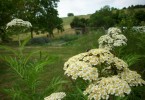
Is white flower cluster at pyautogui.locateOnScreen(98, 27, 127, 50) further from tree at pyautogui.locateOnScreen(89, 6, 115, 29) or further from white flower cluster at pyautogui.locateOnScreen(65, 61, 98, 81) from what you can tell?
tree at pyautogui.locateOnScreen(89, 6, 115, 29)

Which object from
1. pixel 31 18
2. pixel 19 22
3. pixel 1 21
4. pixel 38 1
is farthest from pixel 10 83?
pixel 38 1

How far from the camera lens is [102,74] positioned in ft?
15.0

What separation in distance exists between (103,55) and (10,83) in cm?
1004

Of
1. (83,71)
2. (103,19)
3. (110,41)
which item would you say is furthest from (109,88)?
(103,19)

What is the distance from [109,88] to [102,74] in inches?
29.9

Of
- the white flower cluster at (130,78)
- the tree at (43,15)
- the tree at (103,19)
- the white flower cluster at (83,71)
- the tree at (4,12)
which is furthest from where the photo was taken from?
the tree at (103,19)

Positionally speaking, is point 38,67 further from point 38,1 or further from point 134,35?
point 38,1

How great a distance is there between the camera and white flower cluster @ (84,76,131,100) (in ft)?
12.4

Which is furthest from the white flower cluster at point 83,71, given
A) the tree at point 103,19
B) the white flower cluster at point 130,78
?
the tree at point 103,19

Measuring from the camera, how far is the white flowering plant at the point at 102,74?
383 centimetres

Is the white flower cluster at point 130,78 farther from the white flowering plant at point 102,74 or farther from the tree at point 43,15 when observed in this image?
the tree at point 43,15

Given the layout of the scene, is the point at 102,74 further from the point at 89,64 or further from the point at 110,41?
the point at 110,41

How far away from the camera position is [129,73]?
4.29 meters

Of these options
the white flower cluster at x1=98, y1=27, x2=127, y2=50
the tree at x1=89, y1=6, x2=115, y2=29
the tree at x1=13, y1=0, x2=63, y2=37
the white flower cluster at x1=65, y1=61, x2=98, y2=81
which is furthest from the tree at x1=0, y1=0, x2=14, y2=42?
the tree at x1=89, y1=6, x2=115, y2=29
